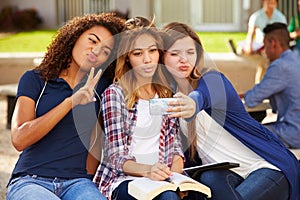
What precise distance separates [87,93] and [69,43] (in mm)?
373

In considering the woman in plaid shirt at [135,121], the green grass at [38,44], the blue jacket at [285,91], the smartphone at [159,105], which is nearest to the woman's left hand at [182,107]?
the smartphone at [159,105]

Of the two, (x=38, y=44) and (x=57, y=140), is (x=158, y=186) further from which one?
(x=38, y=44)

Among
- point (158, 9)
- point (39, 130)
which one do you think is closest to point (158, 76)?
point (39, 130)

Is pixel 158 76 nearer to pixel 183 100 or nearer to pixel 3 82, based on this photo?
pixel 183 100

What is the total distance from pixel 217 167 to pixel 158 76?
547 mm

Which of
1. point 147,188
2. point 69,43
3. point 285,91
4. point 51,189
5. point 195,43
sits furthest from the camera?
point 285,91

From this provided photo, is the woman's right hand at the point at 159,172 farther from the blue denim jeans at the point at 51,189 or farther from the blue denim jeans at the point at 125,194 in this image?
the blue denim jeans at the point at 51,189

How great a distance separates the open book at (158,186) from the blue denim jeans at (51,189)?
16 centimetres

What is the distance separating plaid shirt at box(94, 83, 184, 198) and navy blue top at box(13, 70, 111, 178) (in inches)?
3.8

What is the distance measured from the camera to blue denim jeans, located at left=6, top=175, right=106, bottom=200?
3.04 metres

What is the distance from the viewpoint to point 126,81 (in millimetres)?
3414

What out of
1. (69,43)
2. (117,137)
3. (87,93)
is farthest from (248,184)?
(69,43)

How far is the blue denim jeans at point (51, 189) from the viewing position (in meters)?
3.04

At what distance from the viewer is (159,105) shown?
3117 mm
